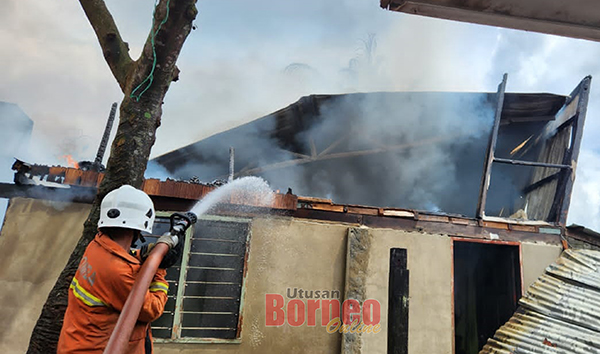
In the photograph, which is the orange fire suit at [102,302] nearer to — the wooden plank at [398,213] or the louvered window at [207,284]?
the louvered window at [207,284]


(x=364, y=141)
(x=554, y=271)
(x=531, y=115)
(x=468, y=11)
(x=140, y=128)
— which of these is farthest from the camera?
(x=364, y=141)

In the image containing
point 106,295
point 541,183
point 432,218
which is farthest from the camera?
point 541,183

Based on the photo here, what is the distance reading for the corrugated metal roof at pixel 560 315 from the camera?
523cm

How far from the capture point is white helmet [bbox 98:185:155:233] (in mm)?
2326

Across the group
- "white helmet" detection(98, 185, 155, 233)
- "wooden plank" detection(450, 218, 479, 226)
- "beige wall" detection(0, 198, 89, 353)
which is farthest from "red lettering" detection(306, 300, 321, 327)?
"white helmet" detection(98, 185, 155, 233)

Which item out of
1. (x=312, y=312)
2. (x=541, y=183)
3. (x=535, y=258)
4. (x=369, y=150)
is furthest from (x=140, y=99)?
(x=541, y=183)

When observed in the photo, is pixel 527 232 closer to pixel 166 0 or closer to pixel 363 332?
pixel 363 332

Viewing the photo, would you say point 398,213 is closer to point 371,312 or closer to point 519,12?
point 371,312

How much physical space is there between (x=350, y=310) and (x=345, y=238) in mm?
1122

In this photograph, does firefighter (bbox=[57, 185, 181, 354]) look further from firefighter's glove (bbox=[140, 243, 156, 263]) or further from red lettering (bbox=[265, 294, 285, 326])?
red lettering (bbox=[265, 294, 285, 326])

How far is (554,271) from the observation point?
246 inches

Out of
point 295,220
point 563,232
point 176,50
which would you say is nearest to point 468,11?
point 176,50

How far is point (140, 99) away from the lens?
3.40 m

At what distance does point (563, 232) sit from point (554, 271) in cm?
90
